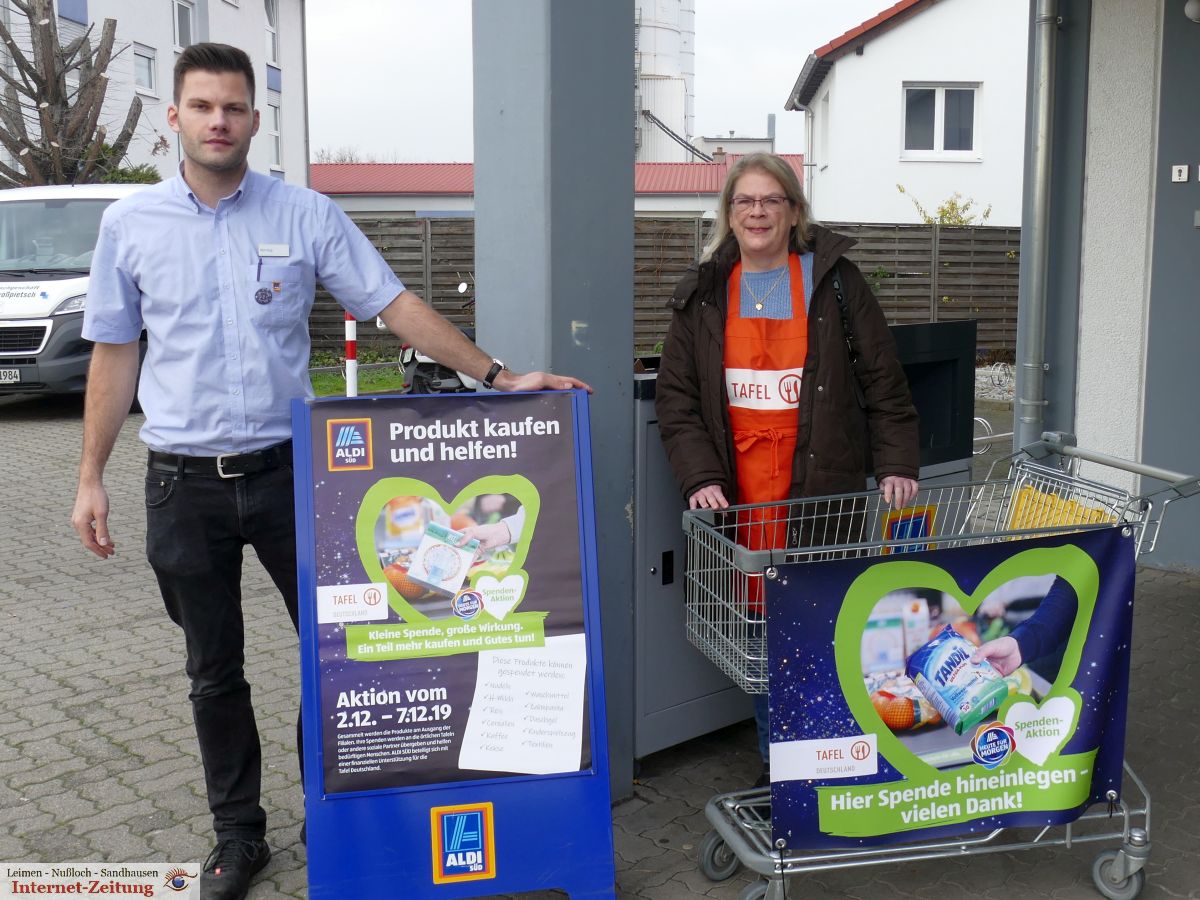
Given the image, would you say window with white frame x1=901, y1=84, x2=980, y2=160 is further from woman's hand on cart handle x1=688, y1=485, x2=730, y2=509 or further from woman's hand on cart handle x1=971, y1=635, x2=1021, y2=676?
woman's hand on cart handle x1=971, y1=635, x2=1021, y2=676

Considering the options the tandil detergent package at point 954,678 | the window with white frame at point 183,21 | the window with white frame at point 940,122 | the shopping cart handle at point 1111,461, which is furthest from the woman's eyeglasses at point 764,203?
the window with white frame at point 183,21

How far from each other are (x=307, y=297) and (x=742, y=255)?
1322mm

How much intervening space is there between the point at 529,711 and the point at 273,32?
110 feet

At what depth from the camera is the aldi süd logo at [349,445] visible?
301 centimetres

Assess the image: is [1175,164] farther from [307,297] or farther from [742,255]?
[307,297]

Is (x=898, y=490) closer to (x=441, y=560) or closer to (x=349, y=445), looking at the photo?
(x=441, y=560)

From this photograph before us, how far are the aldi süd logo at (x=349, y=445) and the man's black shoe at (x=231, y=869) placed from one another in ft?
3.96

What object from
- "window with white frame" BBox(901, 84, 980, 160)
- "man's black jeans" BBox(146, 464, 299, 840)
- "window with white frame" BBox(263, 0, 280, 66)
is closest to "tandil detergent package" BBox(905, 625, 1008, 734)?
"man's black jeans" BBox(146, 464, 299, 840)

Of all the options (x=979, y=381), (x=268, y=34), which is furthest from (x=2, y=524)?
(x=268, y=34)

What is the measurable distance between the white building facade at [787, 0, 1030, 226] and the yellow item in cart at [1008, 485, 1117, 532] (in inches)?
889

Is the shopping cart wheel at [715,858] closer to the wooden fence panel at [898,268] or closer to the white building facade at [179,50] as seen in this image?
the wooden fence panel at [898,268]

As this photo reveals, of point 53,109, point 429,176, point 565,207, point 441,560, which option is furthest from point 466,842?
point 429,176

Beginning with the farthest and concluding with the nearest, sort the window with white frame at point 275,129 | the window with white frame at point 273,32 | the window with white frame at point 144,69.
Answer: the window with white frame at point 273,32
the window with white frame at point 275,129
the window with white frame at point 144,69

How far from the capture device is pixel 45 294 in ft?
39.5
